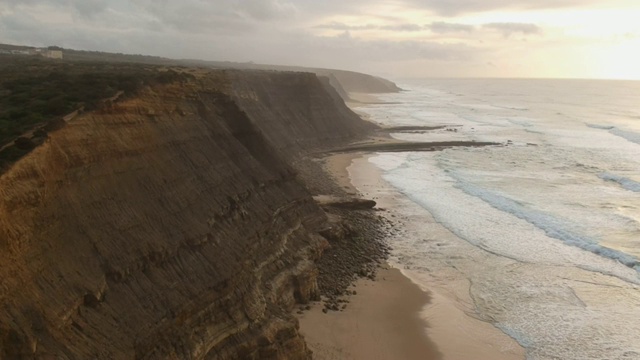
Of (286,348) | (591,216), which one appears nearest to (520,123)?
(591,216)

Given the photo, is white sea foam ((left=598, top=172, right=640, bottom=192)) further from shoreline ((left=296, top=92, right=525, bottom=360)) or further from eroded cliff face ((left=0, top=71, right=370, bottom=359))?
eroded cliff face ((left=0, top=71, right=370, bottom=359))

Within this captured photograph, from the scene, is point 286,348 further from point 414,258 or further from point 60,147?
point 414,258

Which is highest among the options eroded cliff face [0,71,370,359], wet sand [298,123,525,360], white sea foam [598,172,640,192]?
eroded cliff face [0,71,370,359]

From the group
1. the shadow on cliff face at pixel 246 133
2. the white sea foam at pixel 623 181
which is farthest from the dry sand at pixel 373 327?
the white sea foam at pixel 623 181

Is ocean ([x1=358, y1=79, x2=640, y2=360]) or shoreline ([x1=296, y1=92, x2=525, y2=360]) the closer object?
shoreline ([x1=296, y1=92, x2=525, y2=360])

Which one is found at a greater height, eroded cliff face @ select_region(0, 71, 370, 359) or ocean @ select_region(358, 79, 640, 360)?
eroded cliff face @ select_region(0, 71, 370, 359)

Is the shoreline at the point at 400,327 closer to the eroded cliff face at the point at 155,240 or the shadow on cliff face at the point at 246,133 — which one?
the eroded cliff face at the point at 155,240

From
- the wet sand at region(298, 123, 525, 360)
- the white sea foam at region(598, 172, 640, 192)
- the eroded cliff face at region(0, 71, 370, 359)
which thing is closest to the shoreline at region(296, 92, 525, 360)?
the wet sand at region(298, 123, 525, 360)
